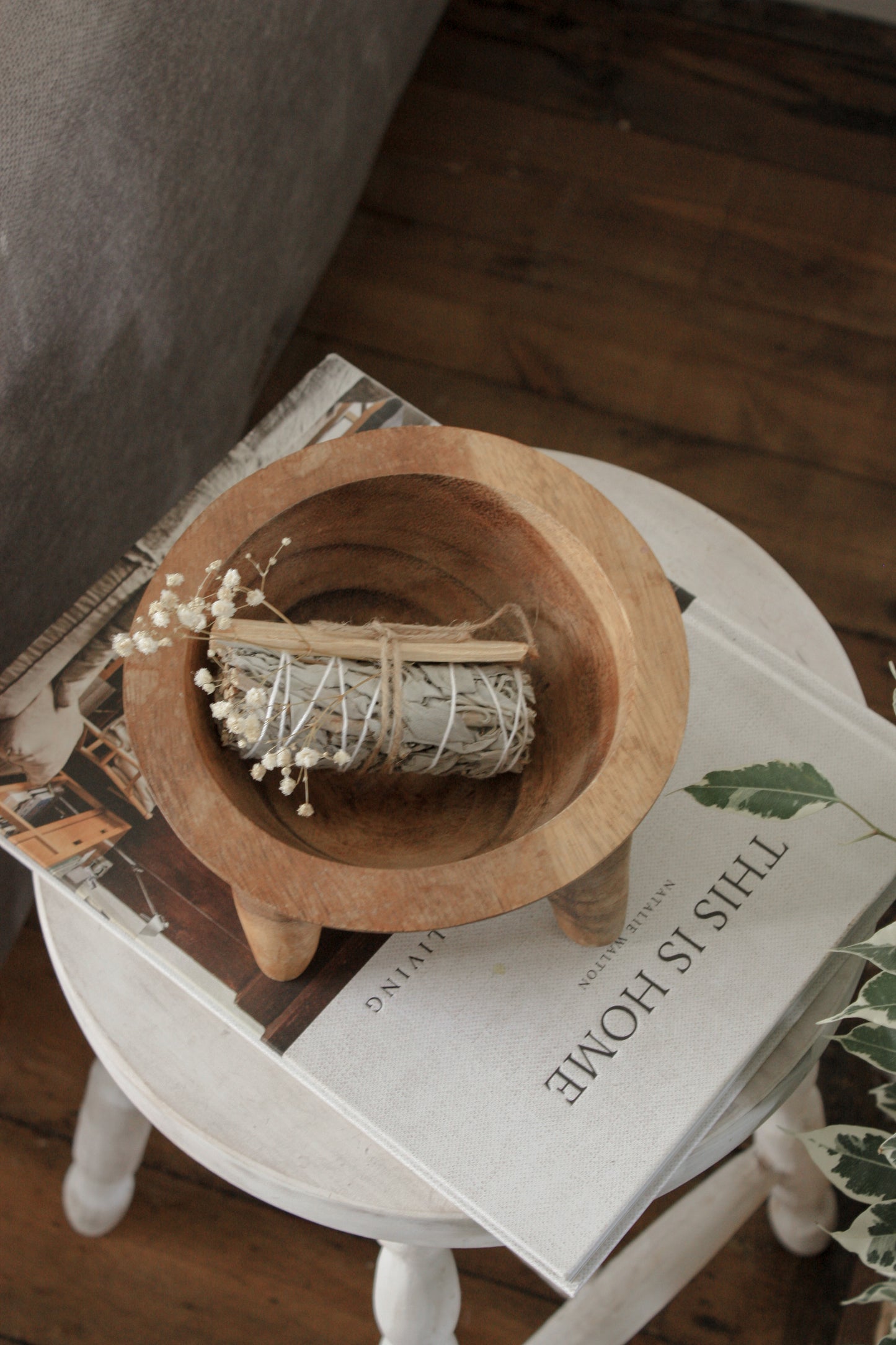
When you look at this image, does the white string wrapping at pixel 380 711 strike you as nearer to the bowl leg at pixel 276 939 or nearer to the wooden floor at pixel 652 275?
the bowl leg at pixel 276 939

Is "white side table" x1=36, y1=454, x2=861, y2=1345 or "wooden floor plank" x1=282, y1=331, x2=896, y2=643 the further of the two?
"wooden floor plank" x1=282, y1=331, x2=896, y2=643

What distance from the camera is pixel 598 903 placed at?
1.93 ft

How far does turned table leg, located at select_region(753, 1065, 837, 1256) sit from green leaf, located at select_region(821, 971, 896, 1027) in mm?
288

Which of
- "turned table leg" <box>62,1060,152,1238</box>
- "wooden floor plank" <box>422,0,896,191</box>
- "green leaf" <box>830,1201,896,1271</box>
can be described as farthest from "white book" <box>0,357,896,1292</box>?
"wooden floor plank" <box>422,0,896,191</box>

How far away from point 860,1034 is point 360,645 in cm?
33

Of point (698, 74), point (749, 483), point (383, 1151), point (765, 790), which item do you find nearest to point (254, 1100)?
point (383, 1151)

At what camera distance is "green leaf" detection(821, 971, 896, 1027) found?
0.55m

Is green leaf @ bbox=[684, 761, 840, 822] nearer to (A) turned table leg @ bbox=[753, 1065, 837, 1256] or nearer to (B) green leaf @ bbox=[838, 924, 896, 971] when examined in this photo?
(B) green leaf @ bbox=[838, 924, 896, 971]

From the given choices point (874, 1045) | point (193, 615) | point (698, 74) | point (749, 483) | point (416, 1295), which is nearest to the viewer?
point (193, 615)

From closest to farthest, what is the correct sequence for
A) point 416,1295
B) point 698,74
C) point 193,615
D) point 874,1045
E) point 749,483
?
1. point 193,615
2. point 874,1045
3. point 416,1295
4. point 749,483
5. point 698,74

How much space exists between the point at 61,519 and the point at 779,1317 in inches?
35.3

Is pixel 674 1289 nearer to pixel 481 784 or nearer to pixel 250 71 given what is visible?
pixel 481 784

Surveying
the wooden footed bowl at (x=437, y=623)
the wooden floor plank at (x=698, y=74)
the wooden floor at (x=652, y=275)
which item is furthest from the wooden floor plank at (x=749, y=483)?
the wooden footed bowl at (x=437, y=623)

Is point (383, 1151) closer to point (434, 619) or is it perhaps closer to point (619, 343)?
point (434, 619)
